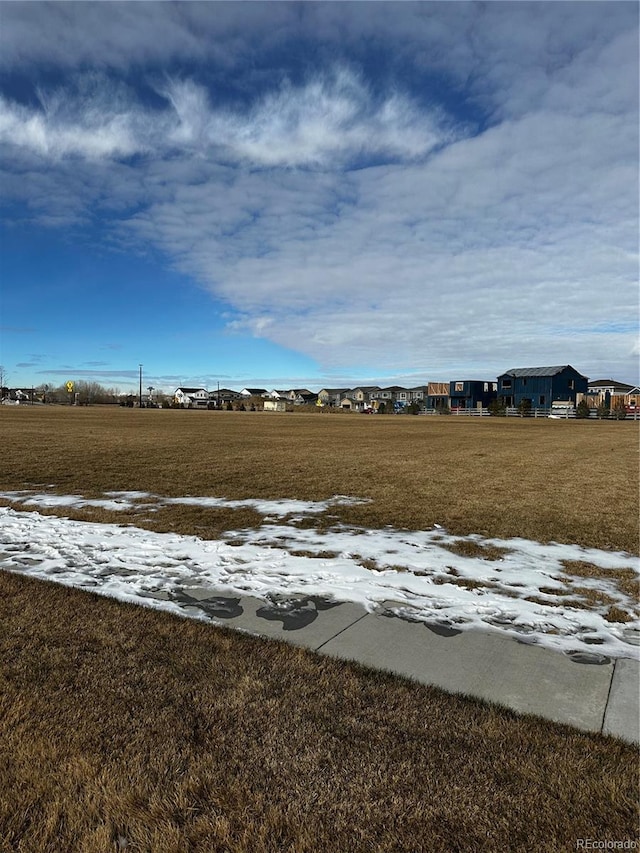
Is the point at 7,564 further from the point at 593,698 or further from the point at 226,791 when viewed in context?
the point at 593,698

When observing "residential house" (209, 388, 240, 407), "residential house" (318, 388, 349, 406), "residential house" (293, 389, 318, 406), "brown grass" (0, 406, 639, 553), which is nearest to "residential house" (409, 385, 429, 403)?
"residential house" (318, 388, 349, 406)

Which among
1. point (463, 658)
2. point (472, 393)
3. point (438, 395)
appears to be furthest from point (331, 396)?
point (463, 658)

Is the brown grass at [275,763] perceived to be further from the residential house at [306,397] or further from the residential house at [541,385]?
the residential house at [306,397]

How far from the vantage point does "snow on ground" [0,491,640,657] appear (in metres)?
3.97

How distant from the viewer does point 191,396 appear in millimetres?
147125

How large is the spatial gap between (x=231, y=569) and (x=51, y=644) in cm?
191

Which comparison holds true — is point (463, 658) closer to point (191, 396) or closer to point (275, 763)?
point (275, 763)

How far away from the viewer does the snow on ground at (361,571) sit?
3.97m

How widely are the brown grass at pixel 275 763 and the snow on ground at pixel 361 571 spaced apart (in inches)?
44.0

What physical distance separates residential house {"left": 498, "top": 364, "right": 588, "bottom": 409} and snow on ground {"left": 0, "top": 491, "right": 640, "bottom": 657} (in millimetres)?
61852

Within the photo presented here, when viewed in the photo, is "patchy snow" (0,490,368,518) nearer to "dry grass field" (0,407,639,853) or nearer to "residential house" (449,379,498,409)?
"dry grass field" (0,407,639,853)

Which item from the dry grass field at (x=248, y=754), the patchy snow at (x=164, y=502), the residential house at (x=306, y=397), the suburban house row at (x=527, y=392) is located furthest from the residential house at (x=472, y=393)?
the dry grass field at (x=248, y=754)

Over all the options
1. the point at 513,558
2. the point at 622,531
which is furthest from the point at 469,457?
the point at 513,558

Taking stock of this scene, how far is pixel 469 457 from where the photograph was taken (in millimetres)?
15867
